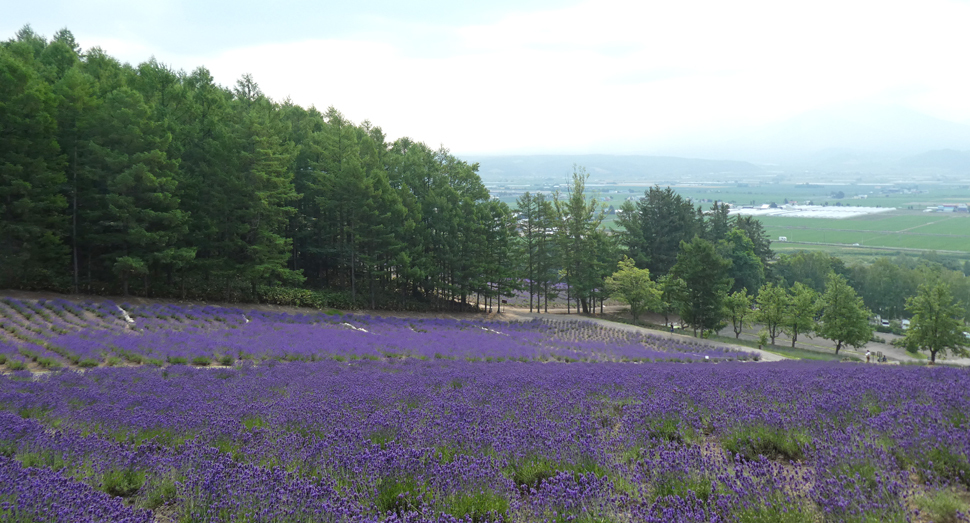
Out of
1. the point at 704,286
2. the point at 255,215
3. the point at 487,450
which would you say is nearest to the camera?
the point at 487,450

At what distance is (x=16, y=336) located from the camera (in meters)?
15.4

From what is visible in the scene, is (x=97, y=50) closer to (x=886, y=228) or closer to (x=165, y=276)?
(x=165, y=276)

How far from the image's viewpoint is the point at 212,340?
55.5 ft

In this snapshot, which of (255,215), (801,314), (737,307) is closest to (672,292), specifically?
(737,307)

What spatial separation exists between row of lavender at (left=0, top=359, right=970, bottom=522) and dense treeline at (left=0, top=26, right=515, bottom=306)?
76.6 feet

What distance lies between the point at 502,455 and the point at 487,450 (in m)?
0.21

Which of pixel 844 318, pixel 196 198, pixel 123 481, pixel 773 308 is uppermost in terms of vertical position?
pixel 196 198

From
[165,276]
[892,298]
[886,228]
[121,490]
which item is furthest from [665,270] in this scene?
[886,228]

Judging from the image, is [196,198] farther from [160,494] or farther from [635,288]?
[635,288]

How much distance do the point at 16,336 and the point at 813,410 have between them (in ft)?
68.4

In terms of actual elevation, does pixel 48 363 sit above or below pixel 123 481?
below

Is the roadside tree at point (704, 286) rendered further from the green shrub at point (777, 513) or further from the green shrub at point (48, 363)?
the green shrub at point (777, 513)

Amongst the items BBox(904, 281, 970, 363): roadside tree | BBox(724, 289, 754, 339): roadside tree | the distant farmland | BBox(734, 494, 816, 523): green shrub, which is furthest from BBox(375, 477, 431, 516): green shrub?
the distant farmland

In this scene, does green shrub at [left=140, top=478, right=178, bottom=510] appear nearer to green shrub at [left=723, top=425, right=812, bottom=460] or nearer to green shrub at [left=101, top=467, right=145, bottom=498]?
green shrub at [left=101, top=467, right=145, bottom=498]
